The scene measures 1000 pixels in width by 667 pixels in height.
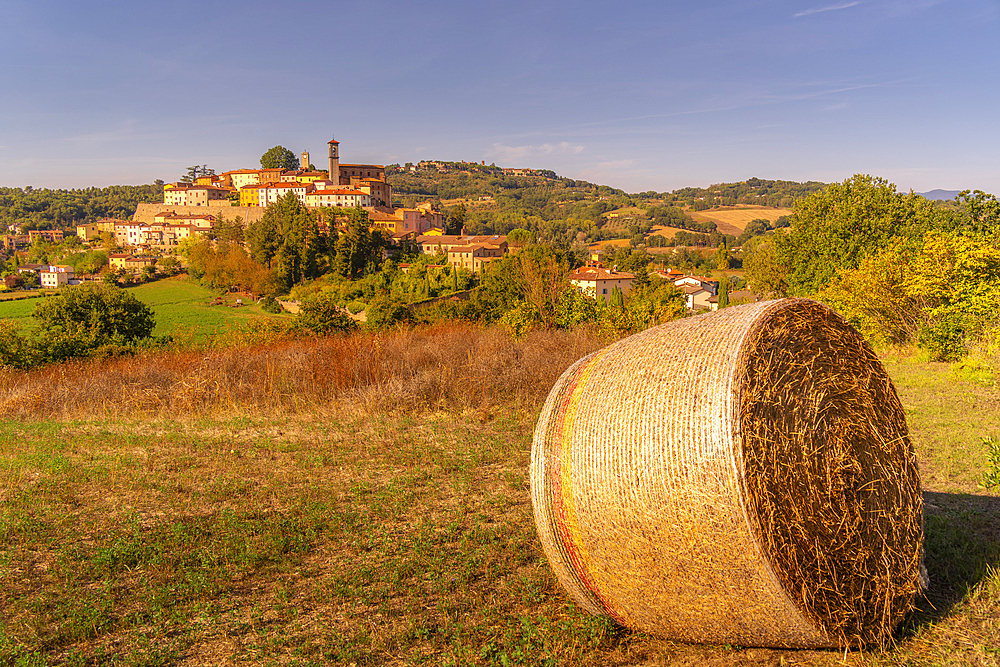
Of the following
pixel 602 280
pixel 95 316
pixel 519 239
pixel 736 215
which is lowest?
pixel 95 316

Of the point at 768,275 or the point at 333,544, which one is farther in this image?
the point at 768,275

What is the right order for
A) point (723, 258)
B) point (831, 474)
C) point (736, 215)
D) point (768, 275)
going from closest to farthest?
point (831, 474), point (768, 275), point (723, 258), point (736, 215)

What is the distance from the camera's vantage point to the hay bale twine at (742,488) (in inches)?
144

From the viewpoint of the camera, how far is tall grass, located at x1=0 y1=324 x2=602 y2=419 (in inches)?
478

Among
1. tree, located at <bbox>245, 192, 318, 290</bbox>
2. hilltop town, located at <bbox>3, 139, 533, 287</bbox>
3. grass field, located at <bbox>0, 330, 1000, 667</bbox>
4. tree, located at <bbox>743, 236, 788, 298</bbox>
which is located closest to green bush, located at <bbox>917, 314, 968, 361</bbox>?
grass field, located at <bbox>0, 330, 1000, 667</bbox>

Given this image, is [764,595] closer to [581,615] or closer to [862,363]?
[581,615]

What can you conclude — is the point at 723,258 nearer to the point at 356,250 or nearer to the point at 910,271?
the point at 356,250

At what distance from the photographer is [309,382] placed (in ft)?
44.5

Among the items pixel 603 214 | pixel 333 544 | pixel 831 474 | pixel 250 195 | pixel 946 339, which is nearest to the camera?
pixel 831 474

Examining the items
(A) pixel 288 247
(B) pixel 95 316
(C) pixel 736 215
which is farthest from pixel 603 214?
(B) pixel 95 316

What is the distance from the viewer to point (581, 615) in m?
4.59

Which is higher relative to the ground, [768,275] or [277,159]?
[277,159]

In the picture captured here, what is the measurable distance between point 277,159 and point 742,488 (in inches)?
5380

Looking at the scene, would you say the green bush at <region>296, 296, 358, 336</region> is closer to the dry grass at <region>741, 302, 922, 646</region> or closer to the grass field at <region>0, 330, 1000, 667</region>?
the grass field at <region>0, 330, 1000, 667</region>
